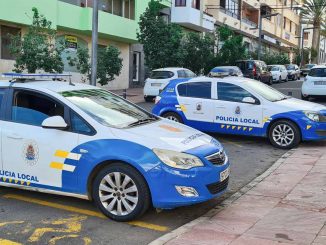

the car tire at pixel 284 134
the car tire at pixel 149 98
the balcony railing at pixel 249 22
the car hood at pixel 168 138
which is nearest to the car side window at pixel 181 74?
the car tire at pixel 149 98

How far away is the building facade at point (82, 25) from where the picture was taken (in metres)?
20.9

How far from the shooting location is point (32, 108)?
6152 millimetres

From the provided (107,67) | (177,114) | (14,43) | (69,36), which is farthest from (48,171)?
(69,36)

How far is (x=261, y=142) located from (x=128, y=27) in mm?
19497

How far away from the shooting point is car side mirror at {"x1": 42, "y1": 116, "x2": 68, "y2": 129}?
5.66 metres

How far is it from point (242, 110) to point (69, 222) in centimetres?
606

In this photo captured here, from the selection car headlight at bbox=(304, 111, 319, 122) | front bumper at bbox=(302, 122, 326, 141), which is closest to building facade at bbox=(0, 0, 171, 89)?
car headlight at bbox=(304, 111, 319, 122)

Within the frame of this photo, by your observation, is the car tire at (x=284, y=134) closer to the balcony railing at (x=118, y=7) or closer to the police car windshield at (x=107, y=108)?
the police car windshield at (x=107, y=108)

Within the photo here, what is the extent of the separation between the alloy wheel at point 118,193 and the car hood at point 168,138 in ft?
1.50

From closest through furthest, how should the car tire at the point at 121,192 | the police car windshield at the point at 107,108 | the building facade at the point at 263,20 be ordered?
the car tire at the point at 121,192 < the police car windshield at the point at 107,108 < the building facade at the point at 263,20

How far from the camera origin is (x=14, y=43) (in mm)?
16906

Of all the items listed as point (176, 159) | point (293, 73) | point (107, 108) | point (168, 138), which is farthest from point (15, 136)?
point (293, 73)

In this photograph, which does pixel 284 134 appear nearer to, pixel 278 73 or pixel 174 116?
pixel 174 116

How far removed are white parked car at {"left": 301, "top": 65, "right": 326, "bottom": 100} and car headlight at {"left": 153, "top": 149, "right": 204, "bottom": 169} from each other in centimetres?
1547
